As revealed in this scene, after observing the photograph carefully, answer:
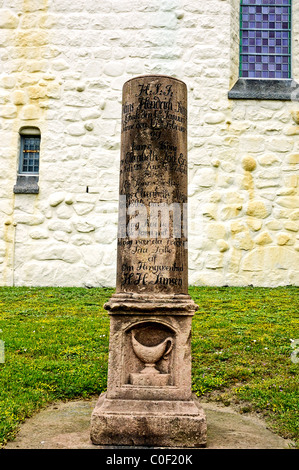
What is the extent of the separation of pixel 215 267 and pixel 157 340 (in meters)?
6.26

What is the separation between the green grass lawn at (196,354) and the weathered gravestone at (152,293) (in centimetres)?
85

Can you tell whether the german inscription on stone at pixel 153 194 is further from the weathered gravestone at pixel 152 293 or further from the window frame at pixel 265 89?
the window frame at pixel 265 89

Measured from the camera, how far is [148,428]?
3.70 metres

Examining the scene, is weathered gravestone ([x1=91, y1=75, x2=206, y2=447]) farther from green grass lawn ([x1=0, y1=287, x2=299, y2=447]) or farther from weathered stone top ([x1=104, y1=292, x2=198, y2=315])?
green grass lawn ([x1=0, y1=287, x2=299, y2=447])

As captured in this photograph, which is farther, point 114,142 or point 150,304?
point 114,142

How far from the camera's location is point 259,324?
6.93m

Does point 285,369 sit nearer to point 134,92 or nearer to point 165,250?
point 165,250

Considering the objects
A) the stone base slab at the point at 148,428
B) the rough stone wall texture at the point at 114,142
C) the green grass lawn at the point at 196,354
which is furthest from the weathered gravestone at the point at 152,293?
the rough stone wall texture at the point at 114,142

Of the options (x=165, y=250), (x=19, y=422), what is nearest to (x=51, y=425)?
(x=19, y=422)

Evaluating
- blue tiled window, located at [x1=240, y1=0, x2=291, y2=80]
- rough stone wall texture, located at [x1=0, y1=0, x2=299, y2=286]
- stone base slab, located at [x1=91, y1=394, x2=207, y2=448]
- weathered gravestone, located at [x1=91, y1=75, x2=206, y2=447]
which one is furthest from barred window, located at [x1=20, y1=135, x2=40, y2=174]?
stone base slab, located at [x1=91, y1=394, x2=207, y2=448]

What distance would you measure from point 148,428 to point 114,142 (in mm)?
7578

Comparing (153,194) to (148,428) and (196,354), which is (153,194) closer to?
(148,428)

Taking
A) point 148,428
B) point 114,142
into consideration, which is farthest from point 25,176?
point 148,428

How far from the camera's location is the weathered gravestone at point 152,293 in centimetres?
370
